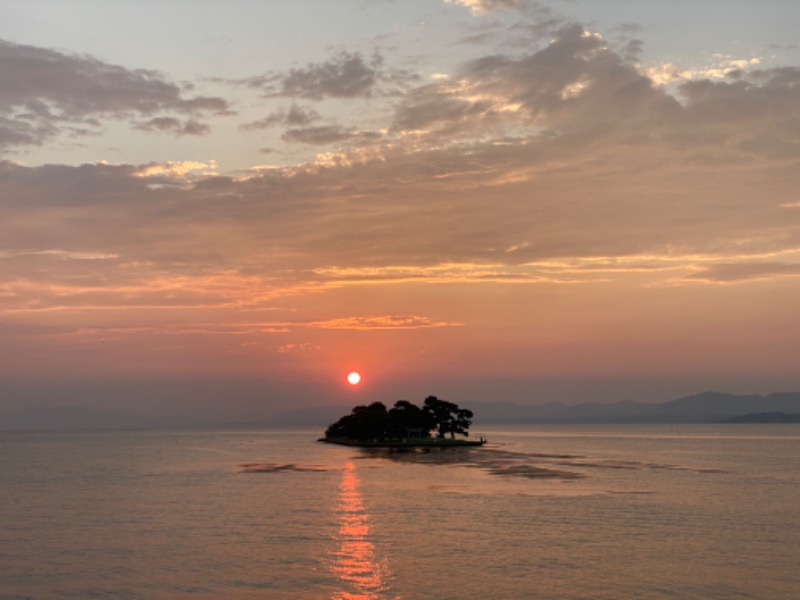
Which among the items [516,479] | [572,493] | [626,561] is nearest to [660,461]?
[516,479]

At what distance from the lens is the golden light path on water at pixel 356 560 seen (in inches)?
1783

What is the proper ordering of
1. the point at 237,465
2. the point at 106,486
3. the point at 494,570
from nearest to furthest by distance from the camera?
the point at 494,570, the point at 106,486, the point at 237,465

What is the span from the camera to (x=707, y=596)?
146 ft

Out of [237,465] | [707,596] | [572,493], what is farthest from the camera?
[237,465]

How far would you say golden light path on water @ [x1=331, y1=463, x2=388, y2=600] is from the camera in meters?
45.3

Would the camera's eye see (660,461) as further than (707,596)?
Yes

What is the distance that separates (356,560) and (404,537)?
30.9 feet

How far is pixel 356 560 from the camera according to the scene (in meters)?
53.5

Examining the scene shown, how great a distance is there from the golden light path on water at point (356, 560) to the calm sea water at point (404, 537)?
171mm

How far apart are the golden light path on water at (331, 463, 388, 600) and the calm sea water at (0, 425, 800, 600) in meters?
0.17

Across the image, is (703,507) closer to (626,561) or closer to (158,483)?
(626,561)

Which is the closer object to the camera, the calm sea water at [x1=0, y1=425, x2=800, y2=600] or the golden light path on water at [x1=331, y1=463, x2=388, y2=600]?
the golden light path on water at [x1=331, y1=463, x2=388, y2=600]

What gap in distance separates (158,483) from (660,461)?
3914 inches

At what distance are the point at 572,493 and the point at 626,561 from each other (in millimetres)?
41452
